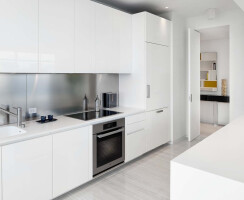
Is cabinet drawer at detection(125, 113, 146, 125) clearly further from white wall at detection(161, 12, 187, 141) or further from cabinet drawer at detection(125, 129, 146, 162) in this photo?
white wall at detection(161, 12, 187, 141)

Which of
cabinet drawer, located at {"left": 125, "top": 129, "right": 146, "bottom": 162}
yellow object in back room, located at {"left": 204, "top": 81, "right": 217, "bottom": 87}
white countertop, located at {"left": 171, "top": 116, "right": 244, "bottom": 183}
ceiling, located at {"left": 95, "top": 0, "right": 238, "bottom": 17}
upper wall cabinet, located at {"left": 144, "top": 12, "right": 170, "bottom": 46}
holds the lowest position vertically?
cabinet drawer, located at {"left": 125, "top": 129, "right": 146, "bottom": 162}

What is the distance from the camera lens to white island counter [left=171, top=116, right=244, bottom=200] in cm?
105

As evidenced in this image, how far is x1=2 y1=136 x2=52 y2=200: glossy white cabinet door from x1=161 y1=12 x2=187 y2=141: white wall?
2.80 meters

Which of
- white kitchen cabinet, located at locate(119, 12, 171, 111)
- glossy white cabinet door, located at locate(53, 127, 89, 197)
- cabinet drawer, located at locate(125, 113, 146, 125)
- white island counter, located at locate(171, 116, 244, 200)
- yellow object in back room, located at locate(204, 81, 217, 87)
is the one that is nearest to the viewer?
white island counter, located at locate(171, 116, 244, 200)

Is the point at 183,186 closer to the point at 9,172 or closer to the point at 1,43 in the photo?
the point at 9,172

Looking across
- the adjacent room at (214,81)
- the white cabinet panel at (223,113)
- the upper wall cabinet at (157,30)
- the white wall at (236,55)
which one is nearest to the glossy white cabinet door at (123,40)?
the upper wall cabinet at (157,30)

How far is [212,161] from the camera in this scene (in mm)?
1246

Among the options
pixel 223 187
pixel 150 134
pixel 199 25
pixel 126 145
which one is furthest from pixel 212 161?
pixel 199 25

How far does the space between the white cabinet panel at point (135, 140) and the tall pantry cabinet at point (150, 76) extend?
122mm

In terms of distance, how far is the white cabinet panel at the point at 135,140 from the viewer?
322 centimetres

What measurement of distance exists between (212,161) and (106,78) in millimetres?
2695

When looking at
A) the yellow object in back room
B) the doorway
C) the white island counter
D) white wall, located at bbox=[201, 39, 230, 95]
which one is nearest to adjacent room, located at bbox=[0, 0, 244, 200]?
the white island counter

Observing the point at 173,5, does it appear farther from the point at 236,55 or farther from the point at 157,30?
the point at 236,55

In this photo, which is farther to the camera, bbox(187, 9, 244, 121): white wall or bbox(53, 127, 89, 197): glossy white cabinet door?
bbox(187, 9, 244, 121): white wall
